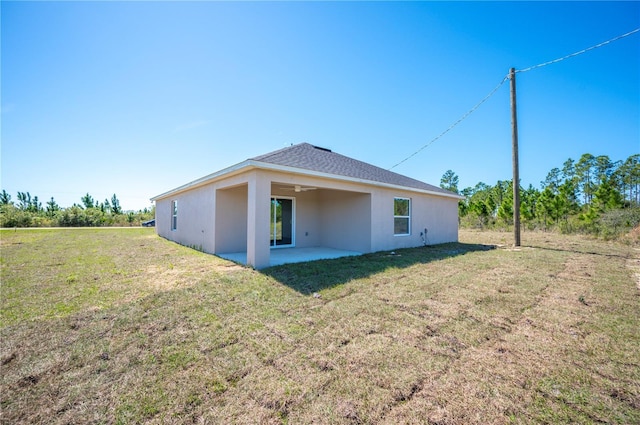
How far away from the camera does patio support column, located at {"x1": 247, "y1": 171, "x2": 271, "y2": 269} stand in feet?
21.0

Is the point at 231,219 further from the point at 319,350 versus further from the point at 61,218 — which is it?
the point at 61,218

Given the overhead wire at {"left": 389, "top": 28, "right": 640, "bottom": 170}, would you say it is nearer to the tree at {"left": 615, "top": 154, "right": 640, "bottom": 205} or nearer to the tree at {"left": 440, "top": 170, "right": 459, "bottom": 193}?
the tree at {"left": 615, "top": 154, "right": 640, "bottom": 205}

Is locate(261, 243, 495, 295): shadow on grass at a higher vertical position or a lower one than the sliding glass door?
lower

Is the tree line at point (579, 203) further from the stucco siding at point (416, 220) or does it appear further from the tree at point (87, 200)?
the tree at point (87, 200)

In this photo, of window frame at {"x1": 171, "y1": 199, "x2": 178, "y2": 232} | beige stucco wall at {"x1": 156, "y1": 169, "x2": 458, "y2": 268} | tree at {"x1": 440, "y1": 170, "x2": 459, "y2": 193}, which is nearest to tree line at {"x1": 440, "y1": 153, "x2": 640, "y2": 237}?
beige stucco wall at {"x1": 156, "y1": 169, "x2": 458, "y2": 268}

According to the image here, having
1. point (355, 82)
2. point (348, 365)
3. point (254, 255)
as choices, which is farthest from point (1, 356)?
point (355, 82)

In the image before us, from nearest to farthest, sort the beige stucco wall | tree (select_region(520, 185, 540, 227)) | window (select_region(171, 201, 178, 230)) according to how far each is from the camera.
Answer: the beige stucco wall
window (select_region(171, 201, 178, 230))
tree (select_region(520, 185, 540, 227))

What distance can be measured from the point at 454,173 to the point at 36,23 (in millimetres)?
49556

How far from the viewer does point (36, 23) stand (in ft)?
21.8

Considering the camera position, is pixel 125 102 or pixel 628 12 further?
pixel 125 102

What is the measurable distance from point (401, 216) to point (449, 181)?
4037 centimetres

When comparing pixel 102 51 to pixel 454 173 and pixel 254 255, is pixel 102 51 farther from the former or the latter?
pixel 454 173

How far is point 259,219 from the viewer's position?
21.1 ft

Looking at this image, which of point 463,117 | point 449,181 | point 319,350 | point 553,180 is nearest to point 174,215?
point 319,350
